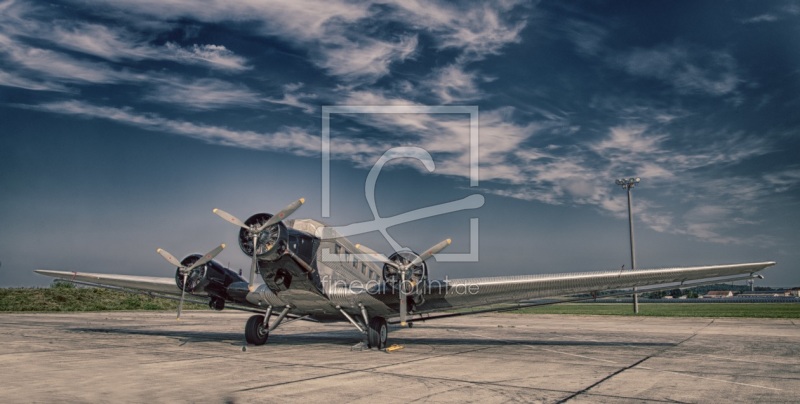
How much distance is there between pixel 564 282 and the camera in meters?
17.6

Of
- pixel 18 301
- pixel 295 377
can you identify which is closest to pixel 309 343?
pixel 295 377

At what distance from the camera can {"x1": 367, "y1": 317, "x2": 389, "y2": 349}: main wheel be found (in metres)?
17.7

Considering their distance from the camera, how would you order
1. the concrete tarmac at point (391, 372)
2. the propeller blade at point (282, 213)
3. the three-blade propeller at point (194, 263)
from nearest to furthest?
the concrete tarmac at point (391, 372), the propeller blade at point (282, 213), the three-blade propeller at point (194, 263)

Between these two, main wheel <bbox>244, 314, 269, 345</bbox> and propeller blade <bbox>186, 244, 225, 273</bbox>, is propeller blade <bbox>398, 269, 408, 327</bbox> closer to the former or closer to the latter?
main wheel <bbox>244, 314, 269, 345</bbox>

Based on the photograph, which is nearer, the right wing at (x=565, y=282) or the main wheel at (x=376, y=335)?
the right wing at (x=565, y=282)

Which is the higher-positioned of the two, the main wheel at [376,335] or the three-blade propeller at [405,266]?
the three-blade propeller at [405,266]

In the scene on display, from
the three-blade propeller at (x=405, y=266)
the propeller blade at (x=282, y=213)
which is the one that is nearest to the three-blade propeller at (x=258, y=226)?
the propeller blade at (x=282, y=213)

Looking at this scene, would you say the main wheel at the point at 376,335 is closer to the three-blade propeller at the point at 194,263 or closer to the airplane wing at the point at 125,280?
the three-blade propeller at the point at 194,263

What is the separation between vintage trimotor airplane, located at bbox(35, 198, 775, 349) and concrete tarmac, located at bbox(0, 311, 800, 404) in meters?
1.30

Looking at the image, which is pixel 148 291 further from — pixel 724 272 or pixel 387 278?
pixel 724 272

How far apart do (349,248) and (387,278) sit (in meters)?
2.62

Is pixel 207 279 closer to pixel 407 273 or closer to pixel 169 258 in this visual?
pixel 169 258

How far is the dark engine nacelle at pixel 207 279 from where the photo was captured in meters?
19.6

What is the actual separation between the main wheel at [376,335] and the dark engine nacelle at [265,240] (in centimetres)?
423
